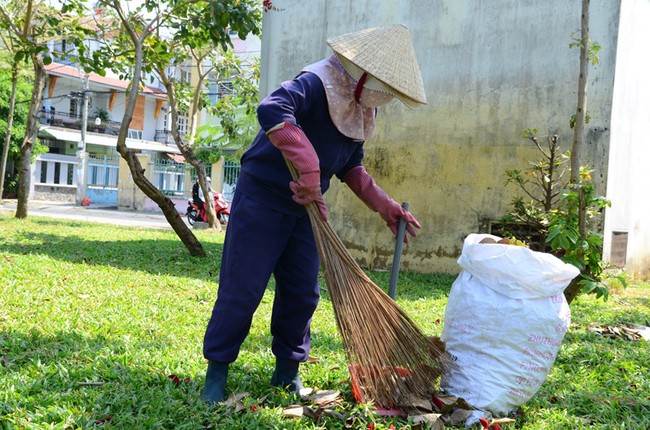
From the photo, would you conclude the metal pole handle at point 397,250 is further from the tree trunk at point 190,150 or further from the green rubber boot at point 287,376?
the tree trunk at point 190,150

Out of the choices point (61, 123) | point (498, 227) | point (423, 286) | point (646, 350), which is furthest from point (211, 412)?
point (61, 123)

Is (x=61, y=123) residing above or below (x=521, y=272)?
above

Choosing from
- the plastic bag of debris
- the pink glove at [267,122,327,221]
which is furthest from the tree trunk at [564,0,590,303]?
the pink glove at [267,122,327,221]

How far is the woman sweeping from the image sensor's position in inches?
95.1

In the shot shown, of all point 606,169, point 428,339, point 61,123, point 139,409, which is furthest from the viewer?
point 61,123

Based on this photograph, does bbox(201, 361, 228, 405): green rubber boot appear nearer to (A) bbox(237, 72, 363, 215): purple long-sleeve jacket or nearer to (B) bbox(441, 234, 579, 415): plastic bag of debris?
(A) bbox(237, 72, 363, 215): purple long-sleeve jacket

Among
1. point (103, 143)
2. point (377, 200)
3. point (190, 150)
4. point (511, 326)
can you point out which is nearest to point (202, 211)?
point (190, 150)

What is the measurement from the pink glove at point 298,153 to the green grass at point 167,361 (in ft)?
3.04

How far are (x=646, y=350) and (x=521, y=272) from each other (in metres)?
1.85

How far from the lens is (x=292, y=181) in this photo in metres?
2.40

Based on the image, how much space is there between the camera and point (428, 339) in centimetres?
263

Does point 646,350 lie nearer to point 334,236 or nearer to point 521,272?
point 521,272

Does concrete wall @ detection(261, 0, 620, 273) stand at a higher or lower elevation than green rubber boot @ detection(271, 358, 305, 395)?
higher

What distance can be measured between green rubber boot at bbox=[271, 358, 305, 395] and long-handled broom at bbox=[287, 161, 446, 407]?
1.15 ft
